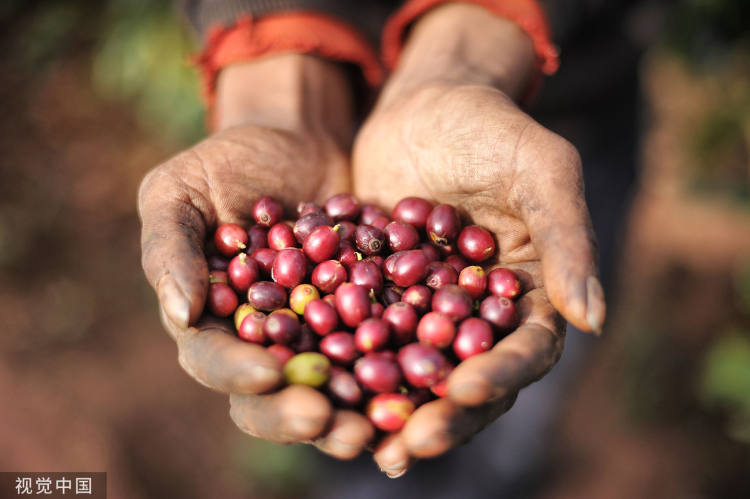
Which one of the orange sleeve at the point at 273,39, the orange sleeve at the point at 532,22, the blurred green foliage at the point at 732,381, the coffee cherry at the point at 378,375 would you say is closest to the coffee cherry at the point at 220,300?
the coffee cherry at the point at 378,375

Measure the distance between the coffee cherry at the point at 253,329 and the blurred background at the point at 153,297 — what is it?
381 cm

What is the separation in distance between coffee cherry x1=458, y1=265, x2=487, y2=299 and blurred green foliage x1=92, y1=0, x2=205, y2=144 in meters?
4.65

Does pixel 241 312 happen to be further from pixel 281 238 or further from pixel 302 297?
pixel 281 238

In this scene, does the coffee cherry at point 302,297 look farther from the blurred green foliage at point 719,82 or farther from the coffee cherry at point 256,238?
the blurred green foliage at point 719,82

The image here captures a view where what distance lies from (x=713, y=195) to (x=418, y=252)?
5.96 metres

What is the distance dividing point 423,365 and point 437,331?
0.26m

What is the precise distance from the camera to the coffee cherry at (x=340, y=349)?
9.67 ft

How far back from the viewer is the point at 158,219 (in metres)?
3.18

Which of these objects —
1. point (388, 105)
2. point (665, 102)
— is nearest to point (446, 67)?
point (388, 105)

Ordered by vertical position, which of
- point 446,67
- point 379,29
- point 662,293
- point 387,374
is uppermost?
point 379,29

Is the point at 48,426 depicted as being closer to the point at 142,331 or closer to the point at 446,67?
the point at 142,331

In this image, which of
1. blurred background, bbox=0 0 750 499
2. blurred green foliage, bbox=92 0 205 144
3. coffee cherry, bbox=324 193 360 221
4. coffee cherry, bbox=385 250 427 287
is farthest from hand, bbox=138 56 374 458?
blurred background, bbox=0 0 750 499

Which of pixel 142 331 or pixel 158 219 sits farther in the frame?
pixel 142 331

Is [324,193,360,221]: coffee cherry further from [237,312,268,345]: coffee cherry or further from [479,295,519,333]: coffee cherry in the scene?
[479,295,519,333]: coffee cherry
